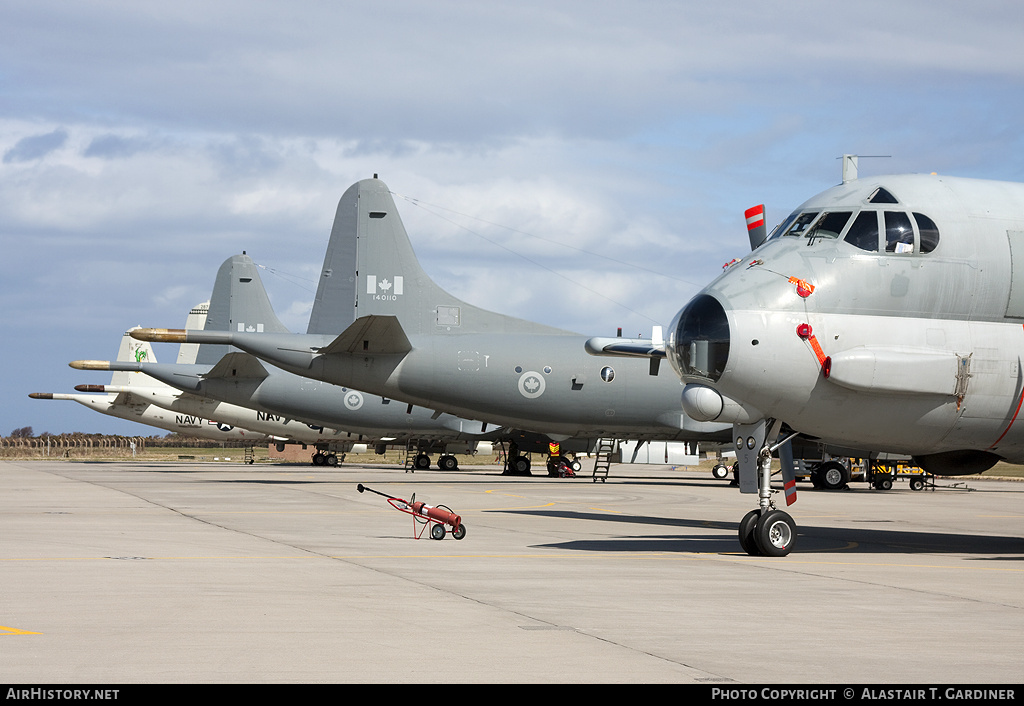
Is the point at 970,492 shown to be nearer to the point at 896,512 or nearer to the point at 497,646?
the point at 896,512

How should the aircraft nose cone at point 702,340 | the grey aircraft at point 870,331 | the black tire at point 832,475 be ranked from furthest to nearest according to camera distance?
the black tire at point 832,475, the grey aircraft at point 870,331, the aircraft nose cone at point 702,340

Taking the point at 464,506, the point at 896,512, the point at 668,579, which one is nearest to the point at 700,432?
the point at 896,512

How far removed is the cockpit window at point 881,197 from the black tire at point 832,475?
2745 cm

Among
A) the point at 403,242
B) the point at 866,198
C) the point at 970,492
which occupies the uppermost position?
the point at 403,242

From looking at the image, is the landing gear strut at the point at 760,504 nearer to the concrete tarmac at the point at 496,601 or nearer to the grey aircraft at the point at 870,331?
the grey aircraft at the point at 870,331

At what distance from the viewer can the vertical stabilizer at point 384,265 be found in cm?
3625

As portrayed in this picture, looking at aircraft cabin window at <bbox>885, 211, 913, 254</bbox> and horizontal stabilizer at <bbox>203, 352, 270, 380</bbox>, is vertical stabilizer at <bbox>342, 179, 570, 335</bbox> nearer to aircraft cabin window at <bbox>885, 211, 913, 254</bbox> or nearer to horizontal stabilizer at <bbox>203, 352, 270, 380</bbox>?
horizontal stabilizer at <bbox>203, 352, 270, 380</bbox>

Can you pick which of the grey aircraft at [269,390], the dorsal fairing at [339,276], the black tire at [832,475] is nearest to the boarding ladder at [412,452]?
the grey aircraft at [269,390]

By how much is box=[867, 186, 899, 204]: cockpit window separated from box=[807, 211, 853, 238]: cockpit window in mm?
363

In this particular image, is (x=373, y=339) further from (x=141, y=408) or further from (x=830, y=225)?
(x=141, y=408)

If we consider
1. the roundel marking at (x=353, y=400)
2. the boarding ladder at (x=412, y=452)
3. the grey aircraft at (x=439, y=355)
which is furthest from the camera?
the boarding ladder at (x=412, y=452)

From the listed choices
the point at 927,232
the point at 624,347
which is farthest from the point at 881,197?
the point at 624,347

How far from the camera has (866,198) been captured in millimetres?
15289
